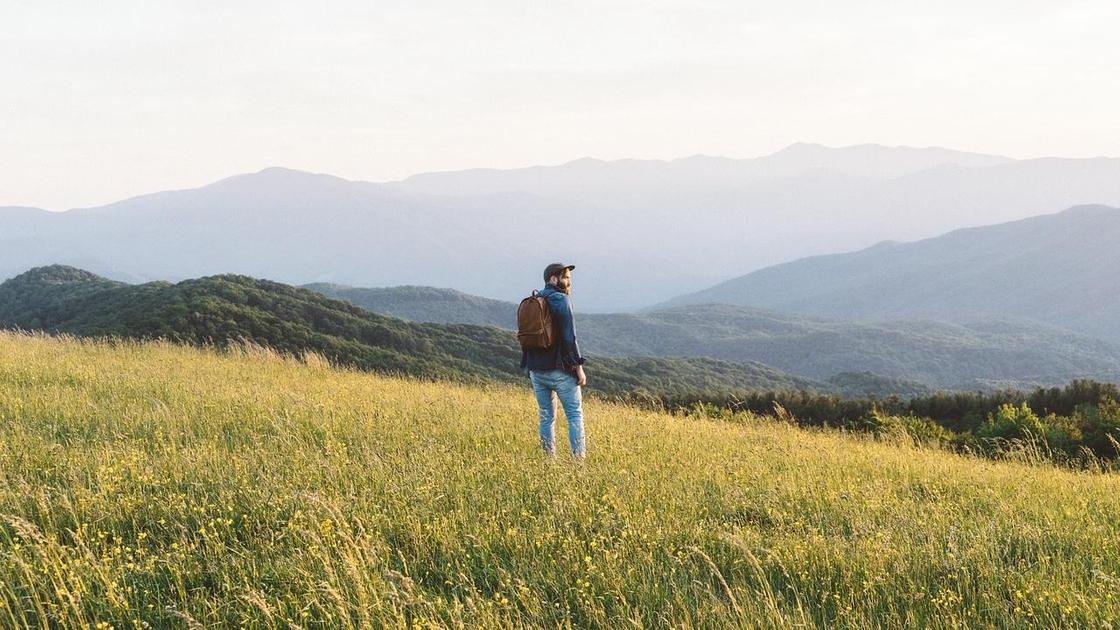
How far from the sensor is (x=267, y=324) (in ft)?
102

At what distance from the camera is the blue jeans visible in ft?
24.1

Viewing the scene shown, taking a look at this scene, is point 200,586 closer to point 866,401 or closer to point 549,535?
point 549,535

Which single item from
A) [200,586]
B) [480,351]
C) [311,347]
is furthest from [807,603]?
[480,351]

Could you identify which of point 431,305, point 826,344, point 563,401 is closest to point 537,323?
point 563,401

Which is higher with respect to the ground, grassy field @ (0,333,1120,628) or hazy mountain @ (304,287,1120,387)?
grassy field @ (0,333,1120,628)

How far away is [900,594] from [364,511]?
334 centimetres

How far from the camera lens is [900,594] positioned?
3.87 m

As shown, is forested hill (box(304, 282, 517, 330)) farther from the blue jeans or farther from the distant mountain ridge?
the blue jeans

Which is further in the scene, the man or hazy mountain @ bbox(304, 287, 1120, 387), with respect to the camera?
hazy mountain @ bbox(304, 287, 1120, 387)

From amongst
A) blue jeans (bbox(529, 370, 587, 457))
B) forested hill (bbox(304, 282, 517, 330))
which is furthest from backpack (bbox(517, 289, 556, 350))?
forested hill (bbox(304, 282, 517, 330))

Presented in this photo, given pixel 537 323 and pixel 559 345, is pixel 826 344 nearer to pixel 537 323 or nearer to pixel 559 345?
pixel 559 345

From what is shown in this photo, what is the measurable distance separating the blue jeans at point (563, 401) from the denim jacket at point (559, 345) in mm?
87

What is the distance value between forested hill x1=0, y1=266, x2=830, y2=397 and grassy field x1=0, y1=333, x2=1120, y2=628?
1230 centimetres

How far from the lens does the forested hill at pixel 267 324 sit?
91.2ft
